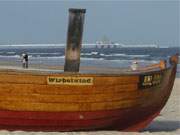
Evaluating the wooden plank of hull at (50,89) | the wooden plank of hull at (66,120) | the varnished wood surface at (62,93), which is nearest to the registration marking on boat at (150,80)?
the varnished wood surface at (62,93)

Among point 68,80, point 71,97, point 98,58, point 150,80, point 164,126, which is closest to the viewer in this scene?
point 68,80

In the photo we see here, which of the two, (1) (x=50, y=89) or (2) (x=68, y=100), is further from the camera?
(2) (x=68, y=100)

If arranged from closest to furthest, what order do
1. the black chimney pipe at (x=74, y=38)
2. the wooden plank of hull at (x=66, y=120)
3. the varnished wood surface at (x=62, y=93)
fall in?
the varnished wood surface at (x=62, y=93) < the wooden plank of hull at (x=66, y=120) < the black chimney pipe at (x=74, y=38)

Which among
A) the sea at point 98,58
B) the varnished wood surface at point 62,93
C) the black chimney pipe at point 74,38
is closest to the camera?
the varnished wood surface at point 62,93

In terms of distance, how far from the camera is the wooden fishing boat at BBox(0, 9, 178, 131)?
11.9 meters

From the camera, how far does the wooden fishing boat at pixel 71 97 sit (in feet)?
39.0

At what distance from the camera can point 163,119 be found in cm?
1667

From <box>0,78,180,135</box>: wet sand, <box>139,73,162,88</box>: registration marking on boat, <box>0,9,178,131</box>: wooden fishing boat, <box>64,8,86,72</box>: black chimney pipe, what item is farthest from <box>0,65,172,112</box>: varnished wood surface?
<box>64,8,86,72</box>: black chimney pipe

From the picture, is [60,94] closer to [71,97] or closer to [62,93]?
[62,93]

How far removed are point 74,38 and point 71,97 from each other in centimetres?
142

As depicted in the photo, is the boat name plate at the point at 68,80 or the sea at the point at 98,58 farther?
the sea at the point at 98,58

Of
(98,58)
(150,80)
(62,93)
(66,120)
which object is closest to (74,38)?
(62,93)

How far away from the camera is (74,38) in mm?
12719

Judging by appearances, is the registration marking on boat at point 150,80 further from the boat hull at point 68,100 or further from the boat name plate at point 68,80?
the boat name plate at point 68,80
